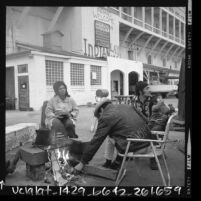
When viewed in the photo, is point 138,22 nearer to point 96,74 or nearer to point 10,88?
point 96,74

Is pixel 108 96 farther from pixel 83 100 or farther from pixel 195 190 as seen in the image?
pixel 195 190

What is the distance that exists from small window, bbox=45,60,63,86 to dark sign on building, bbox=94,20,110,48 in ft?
1.86

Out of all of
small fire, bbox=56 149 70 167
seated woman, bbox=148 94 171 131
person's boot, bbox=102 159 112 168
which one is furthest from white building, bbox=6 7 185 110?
person's boot, bbox=102 159 112 168

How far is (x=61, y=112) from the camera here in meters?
3.38

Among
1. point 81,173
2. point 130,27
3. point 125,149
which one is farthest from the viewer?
point 130,27

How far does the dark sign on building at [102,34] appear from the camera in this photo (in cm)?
324

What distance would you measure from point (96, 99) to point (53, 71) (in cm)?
60

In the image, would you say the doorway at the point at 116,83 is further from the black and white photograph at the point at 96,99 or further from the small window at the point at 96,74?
the small window at the point at 96,74

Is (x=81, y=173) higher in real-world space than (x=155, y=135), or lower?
lower

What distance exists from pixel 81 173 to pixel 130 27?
6.09ft

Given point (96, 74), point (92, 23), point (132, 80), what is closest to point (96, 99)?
point (96, 74)

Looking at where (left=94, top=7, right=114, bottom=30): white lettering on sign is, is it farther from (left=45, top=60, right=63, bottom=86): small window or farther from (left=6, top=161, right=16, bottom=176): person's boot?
(left=6, top=161, right=16, bottom=176): person's boot

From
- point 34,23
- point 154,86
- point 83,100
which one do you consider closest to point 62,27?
point 34,23

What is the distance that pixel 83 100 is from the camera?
323 centimetres
